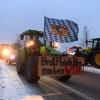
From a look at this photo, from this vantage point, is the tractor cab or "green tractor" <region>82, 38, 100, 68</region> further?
the tractor cab

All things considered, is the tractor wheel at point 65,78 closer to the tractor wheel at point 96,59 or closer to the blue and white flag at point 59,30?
the blue and white flag at point 59,30

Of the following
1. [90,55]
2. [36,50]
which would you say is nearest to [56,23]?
[36,50]

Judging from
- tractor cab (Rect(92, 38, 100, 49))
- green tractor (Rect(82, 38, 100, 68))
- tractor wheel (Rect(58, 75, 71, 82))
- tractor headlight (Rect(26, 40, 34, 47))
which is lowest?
tractor wheel (Rect(58, 75, 71, 82))

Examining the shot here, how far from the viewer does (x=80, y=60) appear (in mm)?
16812

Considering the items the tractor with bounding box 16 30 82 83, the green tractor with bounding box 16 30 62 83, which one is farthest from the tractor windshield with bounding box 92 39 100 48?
the tractor with bounding box 16 30 82 83

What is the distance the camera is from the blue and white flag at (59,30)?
1756 centimetres

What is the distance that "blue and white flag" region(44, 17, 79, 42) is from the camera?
57.6 feet

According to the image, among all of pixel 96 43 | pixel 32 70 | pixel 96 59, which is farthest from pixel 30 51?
pixel 96 43

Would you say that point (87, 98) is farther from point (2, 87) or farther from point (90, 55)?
point (90, 55)

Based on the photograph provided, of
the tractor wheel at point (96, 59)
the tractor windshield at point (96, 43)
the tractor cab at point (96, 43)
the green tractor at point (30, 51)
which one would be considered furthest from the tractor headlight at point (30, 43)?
the tractor windshield at point (96, 43)

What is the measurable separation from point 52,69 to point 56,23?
2.55 meters

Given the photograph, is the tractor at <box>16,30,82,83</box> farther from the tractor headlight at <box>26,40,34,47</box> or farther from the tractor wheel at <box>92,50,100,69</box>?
the tractor wheel at <box>92,50,100,69</box>

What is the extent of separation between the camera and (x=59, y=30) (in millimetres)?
17531

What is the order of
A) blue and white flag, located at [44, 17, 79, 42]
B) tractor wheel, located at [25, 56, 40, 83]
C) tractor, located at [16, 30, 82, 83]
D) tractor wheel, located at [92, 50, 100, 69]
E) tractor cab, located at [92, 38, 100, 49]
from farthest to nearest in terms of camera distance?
1. tractor cab, located at [92, 38, 100, 49]
2. tractor wheel, located at [92, 50, 100, 69]
3. blue and white flag, located at [44, 17, 79, 42]
4. tractor wheel, located at [25, 56, 40, 83]
5. tractor, located at [16, 30, 82, 83]
